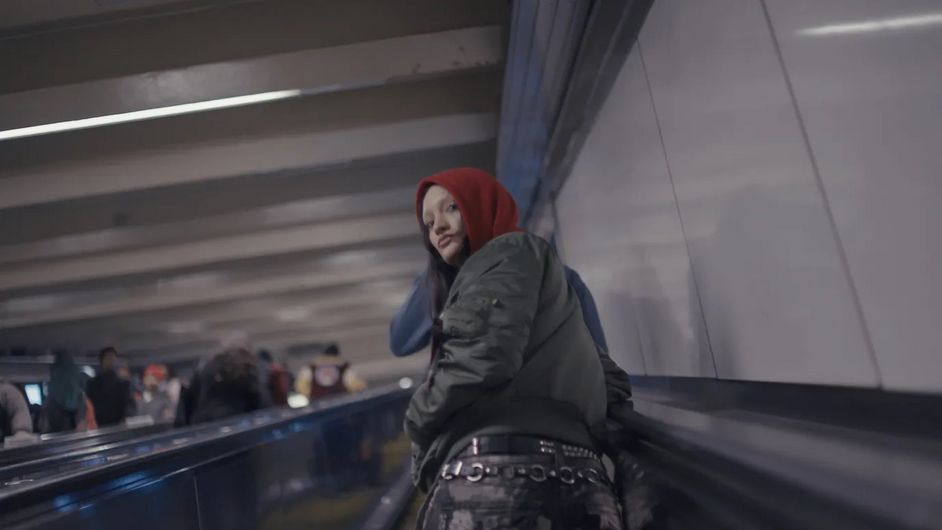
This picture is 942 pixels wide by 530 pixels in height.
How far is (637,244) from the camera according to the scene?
9.52 feet

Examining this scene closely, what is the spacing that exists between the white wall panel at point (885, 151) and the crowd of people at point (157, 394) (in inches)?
160

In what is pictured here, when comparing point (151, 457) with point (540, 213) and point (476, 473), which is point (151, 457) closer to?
point (476, 473)

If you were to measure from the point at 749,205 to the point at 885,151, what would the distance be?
0.56 meters

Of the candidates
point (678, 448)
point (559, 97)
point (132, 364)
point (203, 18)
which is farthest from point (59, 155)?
point (132, 364)

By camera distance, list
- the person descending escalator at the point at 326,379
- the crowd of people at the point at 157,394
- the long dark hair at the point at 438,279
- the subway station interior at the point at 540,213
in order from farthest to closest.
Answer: the person descending escalator at the point at 326,379 < the crowd of people at the point at 157,394 < the long dark hair at the point at 438,279 < the subway station interior at the point at 540,213

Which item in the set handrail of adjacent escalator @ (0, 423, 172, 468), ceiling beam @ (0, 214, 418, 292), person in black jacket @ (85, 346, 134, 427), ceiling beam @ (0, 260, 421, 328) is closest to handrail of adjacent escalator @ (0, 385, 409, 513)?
handrail of adjacent escalator @ (0, 423, 172, 468)

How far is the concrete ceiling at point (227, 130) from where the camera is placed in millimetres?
4395

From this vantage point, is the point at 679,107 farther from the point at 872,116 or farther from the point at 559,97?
the point at 559,97

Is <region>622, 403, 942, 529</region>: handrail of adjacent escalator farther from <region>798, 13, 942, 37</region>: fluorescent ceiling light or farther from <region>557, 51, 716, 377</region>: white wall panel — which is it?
<region>557, 51, 716, 377</region>: white wall panel

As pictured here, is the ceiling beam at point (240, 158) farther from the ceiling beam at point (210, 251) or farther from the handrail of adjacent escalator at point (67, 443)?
the ceiling beam at point (210, 251)

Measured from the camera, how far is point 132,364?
18422mm

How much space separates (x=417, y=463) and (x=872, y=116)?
46.5 inches

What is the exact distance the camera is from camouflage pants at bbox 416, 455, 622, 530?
1.32 metres

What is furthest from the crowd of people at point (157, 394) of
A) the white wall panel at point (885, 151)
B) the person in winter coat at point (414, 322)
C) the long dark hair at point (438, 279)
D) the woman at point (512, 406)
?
the white wall panel at point (885, 151)
